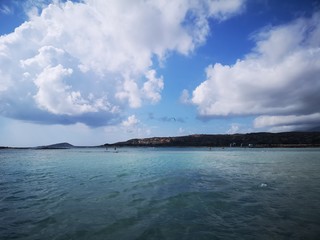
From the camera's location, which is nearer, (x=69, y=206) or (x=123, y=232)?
(x=123, y=232)

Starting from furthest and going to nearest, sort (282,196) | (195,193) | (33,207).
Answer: (195,193) < (282,196) < (33,207)

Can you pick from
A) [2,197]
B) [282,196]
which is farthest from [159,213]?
[2,197]

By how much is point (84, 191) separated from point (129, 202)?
5.47 metres

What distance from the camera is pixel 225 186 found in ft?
68.5

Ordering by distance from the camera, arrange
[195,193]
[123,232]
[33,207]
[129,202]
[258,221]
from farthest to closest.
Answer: [195,193] → [129,202] → [33,207] → [258,221] → [123,232]

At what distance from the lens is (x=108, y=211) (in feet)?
43.9

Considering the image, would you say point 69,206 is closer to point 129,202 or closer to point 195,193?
point 129,202

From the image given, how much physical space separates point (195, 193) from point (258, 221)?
23.1 feet

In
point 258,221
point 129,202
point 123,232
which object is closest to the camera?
point 123,232

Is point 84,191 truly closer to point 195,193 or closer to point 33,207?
point 33,207

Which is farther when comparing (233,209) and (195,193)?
(195,193)

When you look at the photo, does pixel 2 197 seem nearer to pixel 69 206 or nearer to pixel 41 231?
pixel 69 206

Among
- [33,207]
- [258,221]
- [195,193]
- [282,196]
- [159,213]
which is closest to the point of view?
[258,221]

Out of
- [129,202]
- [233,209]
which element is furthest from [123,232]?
[233,209]
